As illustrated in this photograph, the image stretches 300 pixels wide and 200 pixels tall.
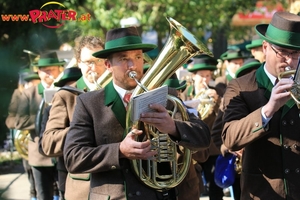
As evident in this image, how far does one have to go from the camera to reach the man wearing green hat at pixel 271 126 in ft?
11.6

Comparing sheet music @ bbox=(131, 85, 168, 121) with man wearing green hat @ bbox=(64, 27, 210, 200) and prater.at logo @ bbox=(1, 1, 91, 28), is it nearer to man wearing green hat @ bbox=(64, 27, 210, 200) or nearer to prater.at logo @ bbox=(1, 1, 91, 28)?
man wearing green hat @ bbox=(64, 27, 210, 200)

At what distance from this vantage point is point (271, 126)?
3605 mm

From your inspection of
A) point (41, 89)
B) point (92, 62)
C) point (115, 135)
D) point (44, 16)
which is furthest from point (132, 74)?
point (41, 89)

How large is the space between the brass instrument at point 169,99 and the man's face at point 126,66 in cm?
7

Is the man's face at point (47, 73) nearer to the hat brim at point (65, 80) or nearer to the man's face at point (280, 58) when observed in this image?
the hat brim at point (65, 80)

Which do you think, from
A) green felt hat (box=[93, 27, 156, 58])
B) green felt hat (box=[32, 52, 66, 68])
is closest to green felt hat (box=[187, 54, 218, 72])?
green felt hat (box=[32, 52, 66, 68])

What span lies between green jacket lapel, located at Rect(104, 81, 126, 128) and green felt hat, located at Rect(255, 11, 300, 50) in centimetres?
94

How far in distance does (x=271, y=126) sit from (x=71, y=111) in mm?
1971

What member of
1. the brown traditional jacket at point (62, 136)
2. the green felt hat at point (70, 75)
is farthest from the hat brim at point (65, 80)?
the brown traditional jacket at point (62, 136)

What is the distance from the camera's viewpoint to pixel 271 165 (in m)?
3.64

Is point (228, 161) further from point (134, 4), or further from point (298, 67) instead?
point (134, 4)

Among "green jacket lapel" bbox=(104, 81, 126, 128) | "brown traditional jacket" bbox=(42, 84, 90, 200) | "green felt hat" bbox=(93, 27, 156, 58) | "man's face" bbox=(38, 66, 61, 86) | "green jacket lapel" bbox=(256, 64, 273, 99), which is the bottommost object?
"man's face" bbox=(38, 66, 61, 86)

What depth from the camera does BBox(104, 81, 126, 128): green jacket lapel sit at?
3660 millimetres

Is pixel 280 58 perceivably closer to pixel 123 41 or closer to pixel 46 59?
pixel 123 41
